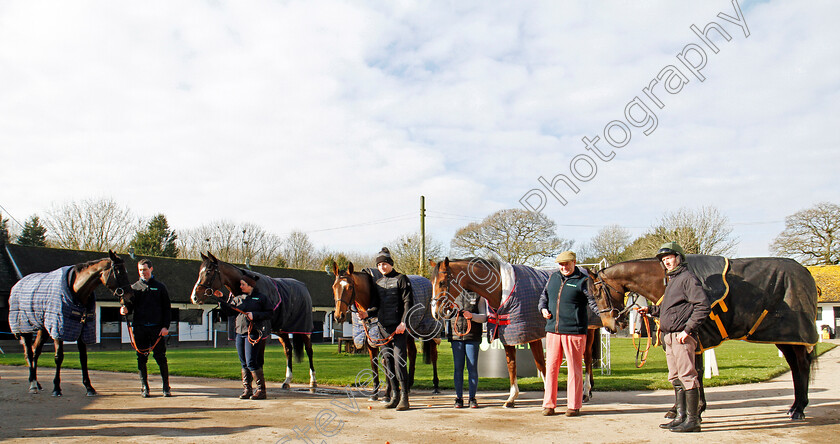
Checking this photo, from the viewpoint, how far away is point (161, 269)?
1237 inches

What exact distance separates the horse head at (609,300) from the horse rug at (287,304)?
5.11 metres

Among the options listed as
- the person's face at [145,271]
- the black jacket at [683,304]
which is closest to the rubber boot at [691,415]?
the black jacket at [683,304]

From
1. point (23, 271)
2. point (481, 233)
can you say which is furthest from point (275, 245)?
point (23, 271)

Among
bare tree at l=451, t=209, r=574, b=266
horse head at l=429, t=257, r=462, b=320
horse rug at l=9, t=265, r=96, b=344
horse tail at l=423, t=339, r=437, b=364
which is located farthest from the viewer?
bare tree at l=451, t=209, r=574, b=266

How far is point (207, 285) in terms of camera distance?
28.4ft

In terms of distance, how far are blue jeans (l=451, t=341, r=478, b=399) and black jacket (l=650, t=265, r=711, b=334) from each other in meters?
2.54

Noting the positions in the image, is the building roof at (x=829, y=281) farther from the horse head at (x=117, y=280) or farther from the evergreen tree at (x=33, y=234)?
the evergreen tree at (x=33, y=234)

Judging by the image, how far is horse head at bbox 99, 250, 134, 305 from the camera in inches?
348

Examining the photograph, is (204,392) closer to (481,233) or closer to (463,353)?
(463,353)

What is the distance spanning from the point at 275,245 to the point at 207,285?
5003 centimetres

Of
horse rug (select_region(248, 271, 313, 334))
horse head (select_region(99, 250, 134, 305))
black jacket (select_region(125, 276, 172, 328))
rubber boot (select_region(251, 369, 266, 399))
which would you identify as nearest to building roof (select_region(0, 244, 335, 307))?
horse rug (select_region(248, 271, 313, 334))

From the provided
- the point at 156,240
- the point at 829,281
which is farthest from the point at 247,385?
the point at 156,240

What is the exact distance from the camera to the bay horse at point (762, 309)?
6.79 m

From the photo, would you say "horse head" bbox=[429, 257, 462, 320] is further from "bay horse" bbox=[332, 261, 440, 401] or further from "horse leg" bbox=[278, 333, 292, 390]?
"horse leg" bbox=[278, 333, 292, 390]
